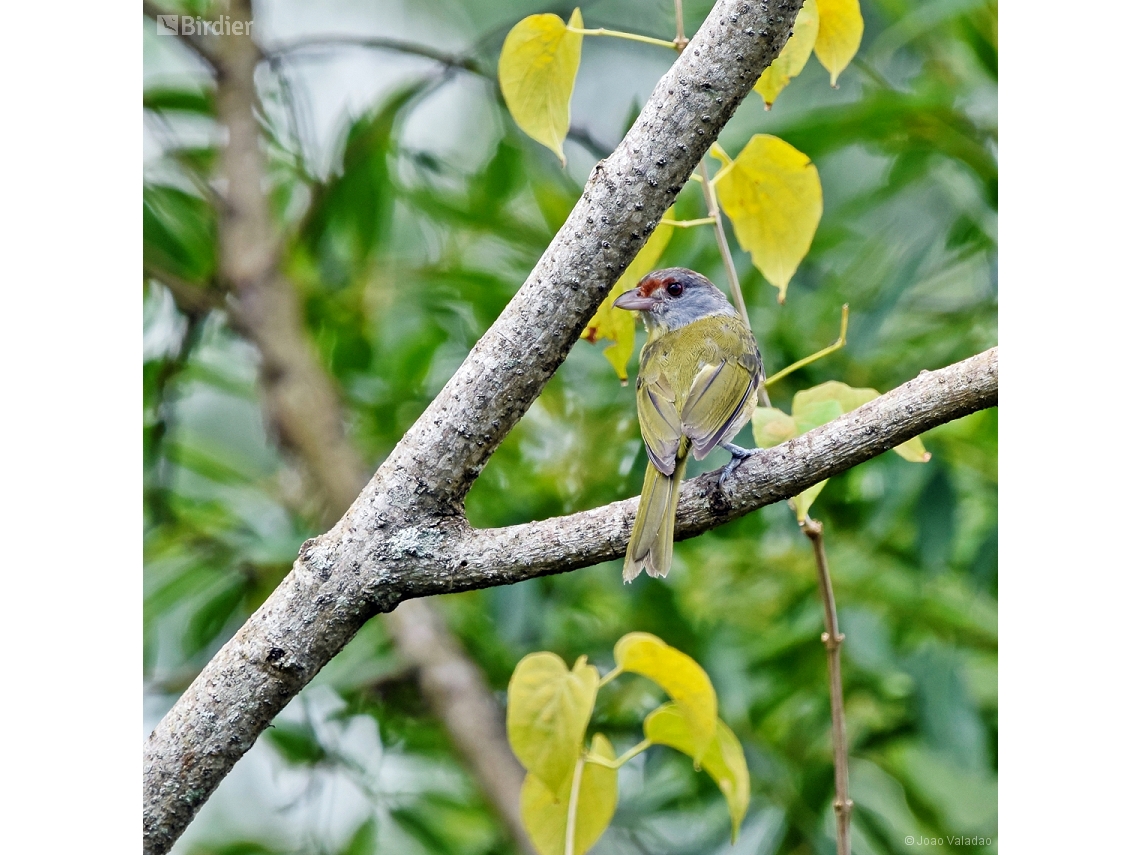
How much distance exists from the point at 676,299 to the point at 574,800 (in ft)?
1.78

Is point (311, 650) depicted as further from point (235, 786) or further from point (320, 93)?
point (320, 93)

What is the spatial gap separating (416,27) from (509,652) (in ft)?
2.77

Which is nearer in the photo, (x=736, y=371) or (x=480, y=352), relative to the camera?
(x=480, y=352)

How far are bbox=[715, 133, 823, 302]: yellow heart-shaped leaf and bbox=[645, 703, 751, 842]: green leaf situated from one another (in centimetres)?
43

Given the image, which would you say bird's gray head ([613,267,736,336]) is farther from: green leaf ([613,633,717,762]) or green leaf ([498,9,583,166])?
green leaf ([613,633,717,762])

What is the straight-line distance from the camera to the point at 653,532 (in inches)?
32.9

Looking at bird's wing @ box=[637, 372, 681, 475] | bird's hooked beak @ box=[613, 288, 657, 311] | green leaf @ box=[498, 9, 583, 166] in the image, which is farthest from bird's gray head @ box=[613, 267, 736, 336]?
green leaf @ box=[498, 9, 583, 166]

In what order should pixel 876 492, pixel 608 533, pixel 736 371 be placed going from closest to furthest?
1. pixel 608 533
2. pixel 736 371
3. pixel 876 492

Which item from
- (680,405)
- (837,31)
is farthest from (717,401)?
(837,31)

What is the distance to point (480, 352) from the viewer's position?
2.74ft

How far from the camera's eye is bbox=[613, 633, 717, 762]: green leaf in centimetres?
99

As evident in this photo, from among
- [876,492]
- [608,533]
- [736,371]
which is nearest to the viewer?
[608,533]

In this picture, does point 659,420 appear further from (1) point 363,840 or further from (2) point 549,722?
(1) point 363,840
